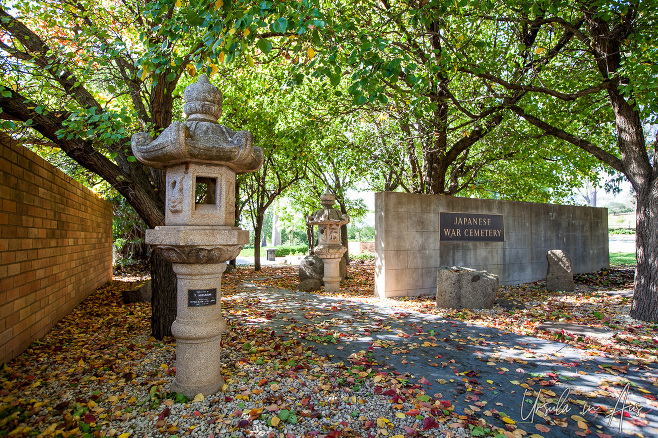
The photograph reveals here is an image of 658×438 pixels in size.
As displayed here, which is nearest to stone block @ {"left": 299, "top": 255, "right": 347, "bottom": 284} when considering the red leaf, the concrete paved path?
the concrete paved path

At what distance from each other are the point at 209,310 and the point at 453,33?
743 cm

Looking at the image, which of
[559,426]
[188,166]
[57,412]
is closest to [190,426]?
[57,412]

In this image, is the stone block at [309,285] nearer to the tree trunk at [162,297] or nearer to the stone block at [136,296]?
the stone block at [136,296]

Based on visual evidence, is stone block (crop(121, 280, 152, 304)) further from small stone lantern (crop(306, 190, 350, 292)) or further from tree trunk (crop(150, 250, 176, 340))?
small stone lantern (crop(306, 190, 350, 292))

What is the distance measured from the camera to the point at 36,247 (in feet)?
16.4

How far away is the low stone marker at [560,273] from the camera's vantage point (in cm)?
934

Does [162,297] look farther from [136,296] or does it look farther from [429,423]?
[429,423]

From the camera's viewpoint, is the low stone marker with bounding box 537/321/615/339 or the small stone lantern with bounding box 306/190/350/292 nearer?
the low stone marker with bounding box 537/321/615/339

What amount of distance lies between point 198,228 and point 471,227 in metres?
8.02

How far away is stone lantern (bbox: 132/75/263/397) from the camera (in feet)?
10.8

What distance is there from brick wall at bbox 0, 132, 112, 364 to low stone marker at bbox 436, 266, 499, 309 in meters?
6.78

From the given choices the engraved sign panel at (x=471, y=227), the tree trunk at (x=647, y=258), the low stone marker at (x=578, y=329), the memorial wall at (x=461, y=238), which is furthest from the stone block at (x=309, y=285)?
the tree trunk at (x=647, y=258)

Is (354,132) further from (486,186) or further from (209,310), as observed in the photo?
(209,310)

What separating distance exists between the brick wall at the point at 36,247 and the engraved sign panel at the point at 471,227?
792 centimetres
